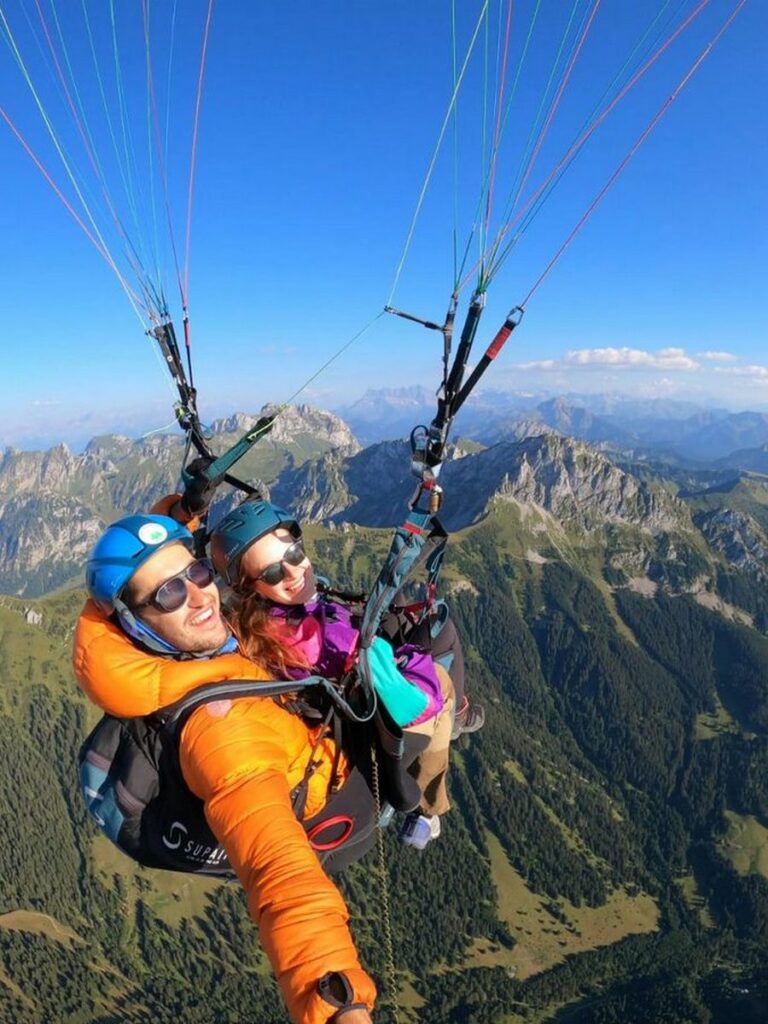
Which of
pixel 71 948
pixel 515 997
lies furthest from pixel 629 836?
pixel 71 948

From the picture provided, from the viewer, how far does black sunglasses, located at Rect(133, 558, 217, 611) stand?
19.4 feet

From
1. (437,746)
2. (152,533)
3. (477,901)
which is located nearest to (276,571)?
(152,533)

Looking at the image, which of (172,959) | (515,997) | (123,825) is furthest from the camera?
(172,959)

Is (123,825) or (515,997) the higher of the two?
(123,825)

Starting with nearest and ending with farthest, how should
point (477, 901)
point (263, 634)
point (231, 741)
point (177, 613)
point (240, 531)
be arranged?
point (231, 741) → point (177, 613) → point (263, 634) → point (240, 531) → point (477, 901)

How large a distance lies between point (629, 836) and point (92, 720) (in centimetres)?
15522

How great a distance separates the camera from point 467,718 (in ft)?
37.3

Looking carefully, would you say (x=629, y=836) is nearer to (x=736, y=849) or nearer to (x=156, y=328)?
(x=736, y=849)

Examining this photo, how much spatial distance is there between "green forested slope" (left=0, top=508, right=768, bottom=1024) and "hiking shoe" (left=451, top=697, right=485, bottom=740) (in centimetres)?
14292

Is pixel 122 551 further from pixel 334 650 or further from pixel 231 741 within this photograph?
pixel 334 650

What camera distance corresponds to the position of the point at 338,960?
12.5 ft

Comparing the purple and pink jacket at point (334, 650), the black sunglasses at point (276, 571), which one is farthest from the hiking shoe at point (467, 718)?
the black sunglasses at point (276, 571)

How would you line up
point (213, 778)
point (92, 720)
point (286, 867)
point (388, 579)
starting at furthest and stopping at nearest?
point (92, 720) < point (388, 579) < point (213, 778) < point (286, 867)

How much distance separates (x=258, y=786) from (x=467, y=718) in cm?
739
